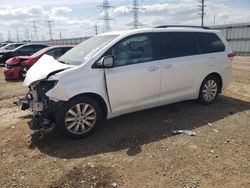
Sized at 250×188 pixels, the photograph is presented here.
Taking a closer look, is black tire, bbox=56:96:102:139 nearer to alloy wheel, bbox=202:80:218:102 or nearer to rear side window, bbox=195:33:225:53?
alloy wheel, bbox=202:80:218:102

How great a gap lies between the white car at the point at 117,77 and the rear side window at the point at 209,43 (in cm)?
3

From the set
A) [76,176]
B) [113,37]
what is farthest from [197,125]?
[76,176]

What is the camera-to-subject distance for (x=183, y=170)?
13.0ft

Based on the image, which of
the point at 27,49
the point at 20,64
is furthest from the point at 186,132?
the point at 27,49

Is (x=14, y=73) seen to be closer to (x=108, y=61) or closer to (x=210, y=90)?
(x=108, y=61)

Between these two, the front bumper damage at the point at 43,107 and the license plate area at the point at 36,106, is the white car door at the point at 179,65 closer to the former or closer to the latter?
the front bumper damage at the point at 43,107

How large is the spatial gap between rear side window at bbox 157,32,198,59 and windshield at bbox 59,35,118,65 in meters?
1.04

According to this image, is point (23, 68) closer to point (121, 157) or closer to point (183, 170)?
point (121, 157)

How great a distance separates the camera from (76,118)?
194 inches

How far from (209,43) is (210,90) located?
43.6 inches

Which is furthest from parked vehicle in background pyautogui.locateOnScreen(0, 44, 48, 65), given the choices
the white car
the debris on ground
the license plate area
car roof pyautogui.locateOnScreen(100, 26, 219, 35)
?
the debris on ground

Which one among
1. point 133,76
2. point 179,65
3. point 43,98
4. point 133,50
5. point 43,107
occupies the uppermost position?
point 133,50

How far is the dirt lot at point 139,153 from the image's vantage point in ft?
12.5

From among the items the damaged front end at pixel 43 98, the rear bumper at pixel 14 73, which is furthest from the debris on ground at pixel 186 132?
the rear bumper at pixel 14 73
